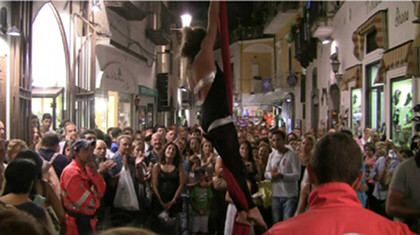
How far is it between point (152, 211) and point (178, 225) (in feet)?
1.45

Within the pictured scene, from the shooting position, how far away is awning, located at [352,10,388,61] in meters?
11.3

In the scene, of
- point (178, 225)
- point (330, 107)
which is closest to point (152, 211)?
point (178, 225)

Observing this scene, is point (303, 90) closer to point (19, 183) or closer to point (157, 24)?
point (157, 24)

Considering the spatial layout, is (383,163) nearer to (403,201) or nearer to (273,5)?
(403,201)

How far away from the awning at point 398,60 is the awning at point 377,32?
0.62 metres

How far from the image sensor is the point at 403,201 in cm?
→ 422

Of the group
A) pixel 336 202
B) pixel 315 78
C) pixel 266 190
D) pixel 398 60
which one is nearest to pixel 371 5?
→ pixel 398 60

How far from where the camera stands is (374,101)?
43.9 ft

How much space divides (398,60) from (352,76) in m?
5.02

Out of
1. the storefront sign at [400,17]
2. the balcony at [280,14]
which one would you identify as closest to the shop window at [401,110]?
the storefront sign at [400,17]

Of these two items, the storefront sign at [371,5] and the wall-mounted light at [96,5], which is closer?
the wall-mounted light at [96,5]

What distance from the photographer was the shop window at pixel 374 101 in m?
12.6

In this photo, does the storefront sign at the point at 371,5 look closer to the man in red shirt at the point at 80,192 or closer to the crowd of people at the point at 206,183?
the crowd of people at the point at 206,183

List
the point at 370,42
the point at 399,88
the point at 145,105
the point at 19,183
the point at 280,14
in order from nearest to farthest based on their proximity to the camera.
Result: the point at 19,183
the point at 399,88
the point at 370,42
the point at 145,105
the point at 280,14
